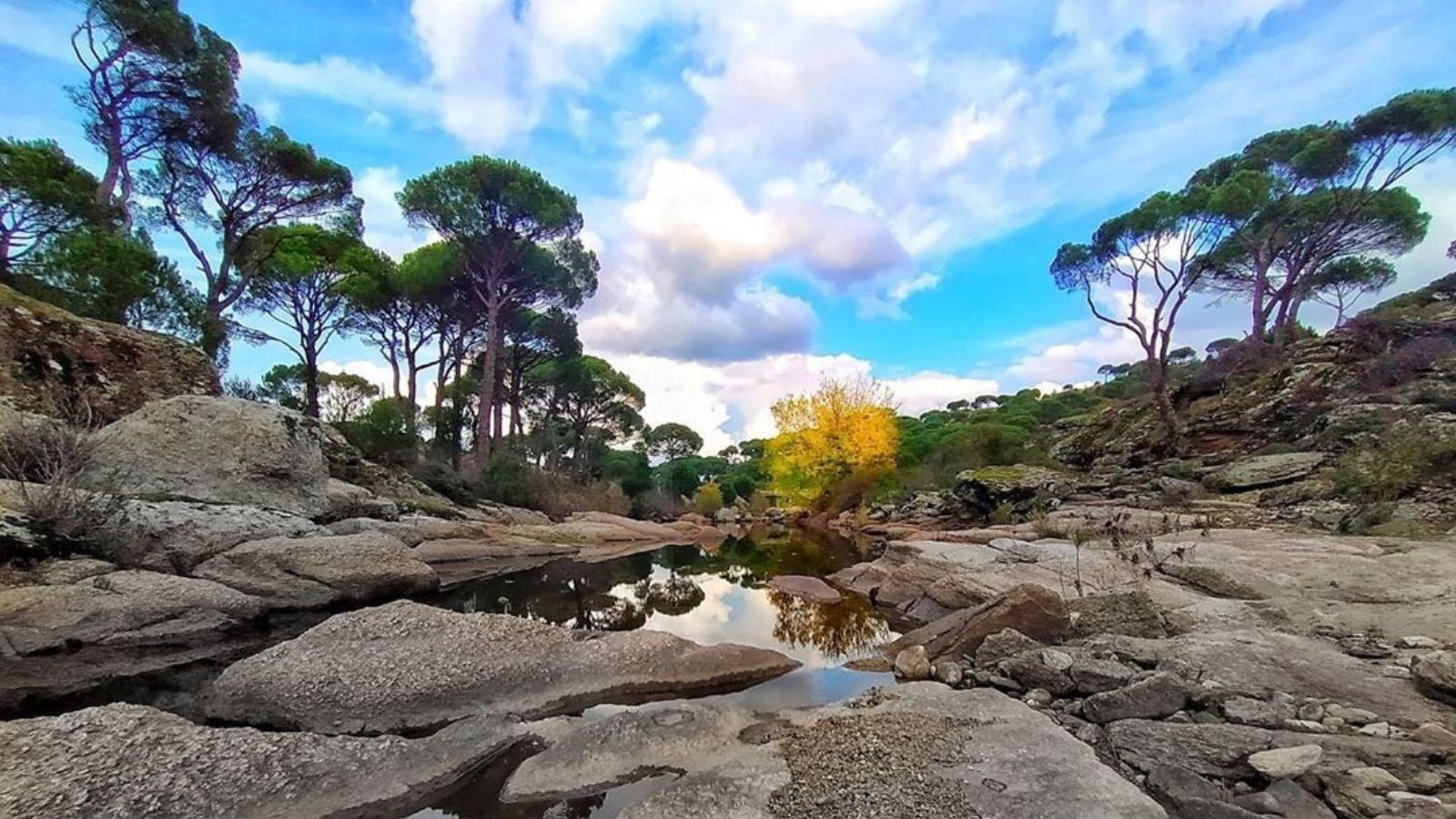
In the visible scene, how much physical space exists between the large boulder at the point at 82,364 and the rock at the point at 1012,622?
1747 cm

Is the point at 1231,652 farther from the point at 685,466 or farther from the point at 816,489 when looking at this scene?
the point at 685,466

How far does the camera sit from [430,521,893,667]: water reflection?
9.89m

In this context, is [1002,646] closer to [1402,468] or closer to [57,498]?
[1402,468]

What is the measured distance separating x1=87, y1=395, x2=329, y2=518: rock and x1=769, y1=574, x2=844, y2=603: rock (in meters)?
11.7

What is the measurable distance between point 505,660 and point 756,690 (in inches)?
118

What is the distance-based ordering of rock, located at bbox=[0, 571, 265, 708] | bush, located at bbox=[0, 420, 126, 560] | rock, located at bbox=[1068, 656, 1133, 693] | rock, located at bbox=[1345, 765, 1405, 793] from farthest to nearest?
bush, located at bbox=[0, 420, 126, 560] → rock, located at bbox=[0, 571, 265, 708] → rock, located at bbox=[1068, 656, 1133, 693] → rock, located at bbox=[1345, 765, 1405, 793]

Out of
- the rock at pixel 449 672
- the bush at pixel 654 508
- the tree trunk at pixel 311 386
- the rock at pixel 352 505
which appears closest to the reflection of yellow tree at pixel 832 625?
the rock at pixel 449 672

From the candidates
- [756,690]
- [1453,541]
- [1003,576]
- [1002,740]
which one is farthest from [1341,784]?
[1453,541]

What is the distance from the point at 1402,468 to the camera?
1259cm

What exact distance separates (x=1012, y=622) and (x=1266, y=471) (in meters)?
14.2

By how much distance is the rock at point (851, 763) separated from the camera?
4007 mm

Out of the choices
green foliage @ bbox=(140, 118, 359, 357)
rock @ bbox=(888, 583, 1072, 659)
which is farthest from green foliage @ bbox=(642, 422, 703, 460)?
rock @ bbox=(888, 583, 1072, 659)

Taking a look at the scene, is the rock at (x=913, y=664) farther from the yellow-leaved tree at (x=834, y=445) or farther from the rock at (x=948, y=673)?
the yellow-leaved tree at (x=834, y=445)

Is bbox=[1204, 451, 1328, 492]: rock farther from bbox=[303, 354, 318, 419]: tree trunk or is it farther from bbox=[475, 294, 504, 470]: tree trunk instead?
bbox=[303, 354, 318, 419]: tree trunk
